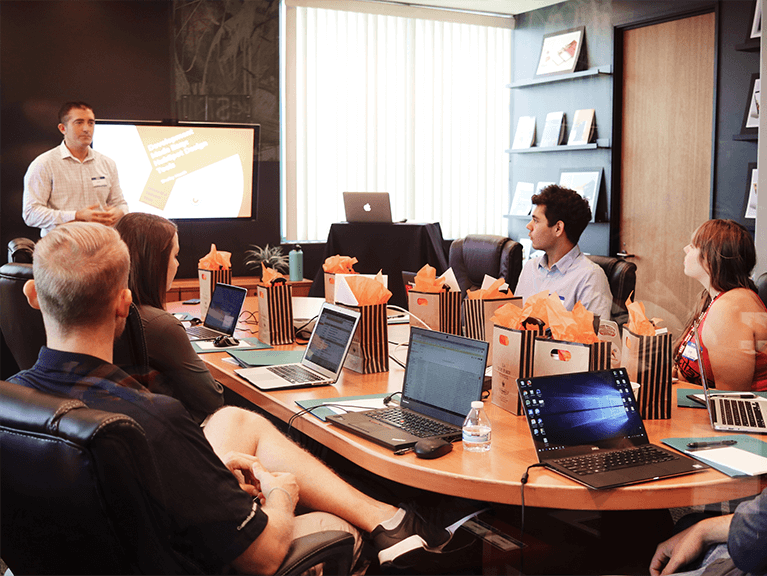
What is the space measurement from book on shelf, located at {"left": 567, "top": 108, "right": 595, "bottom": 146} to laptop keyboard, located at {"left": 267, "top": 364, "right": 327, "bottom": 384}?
192 centimetres

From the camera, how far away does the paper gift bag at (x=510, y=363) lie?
181 centimetres

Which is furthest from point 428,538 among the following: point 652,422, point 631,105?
point 631,105

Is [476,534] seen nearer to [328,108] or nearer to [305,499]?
[305,499]

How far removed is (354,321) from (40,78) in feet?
4.33

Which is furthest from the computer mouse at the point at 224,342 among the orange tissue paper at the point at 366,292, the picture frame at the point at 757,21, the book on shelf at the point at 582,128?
the picture frame at the point at 757,21

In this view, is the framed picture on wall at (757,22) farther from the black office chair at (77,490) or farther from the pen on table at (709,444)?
the black office chair at (77,490)

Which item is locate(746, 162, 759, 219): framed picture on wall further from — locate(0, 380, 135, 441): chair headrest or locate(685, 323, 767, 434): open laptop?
locate(0, 380, 135, 441): chair headrest

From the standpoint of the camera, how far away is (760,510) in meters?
1.22

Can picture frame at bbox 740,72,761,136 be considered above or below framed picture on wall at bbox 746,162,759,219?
above

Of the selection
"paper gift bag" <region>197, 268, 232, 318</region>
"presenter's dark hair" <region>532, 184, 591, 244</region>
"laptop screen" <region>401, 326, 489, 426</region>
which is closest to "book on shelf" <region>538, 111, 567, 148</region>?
"presenter's dark hair" <region>532, 184, 591, 244</region>

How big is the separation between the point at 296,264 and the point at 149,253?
88cm

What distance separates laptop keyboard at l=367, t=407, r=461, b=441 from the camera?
1.66 metres

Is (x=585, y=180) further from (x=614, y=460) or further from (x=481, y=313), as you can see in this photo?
(x=614, y=460)

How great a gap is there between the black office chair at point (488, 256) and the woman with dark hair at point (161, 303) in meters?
1.19
